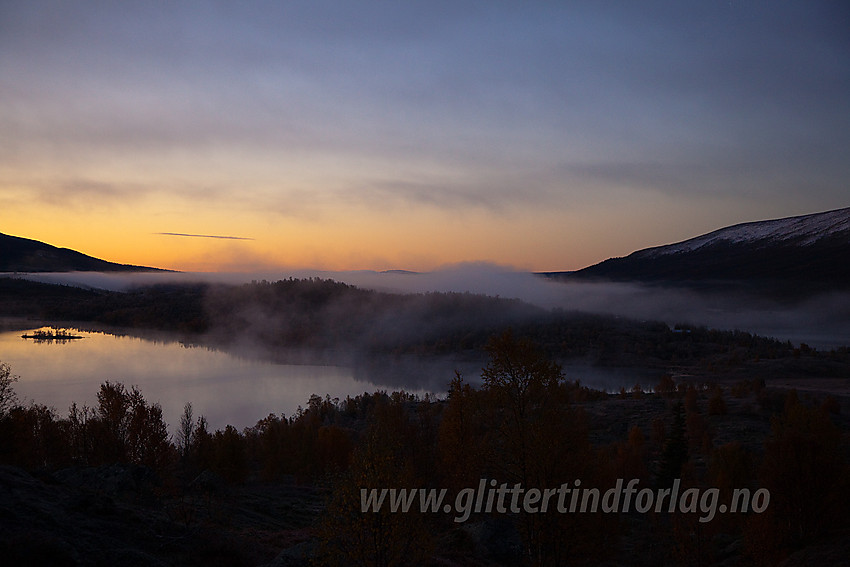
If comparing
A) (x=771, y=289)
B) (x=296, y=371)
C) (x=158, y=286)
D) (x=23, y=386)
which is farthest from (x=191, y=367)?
(x=771, y=289)

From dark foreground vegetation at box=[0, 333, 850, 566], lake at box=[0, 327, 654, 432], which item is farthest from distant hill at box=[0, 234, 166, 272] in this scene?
dark foreground vegetation at box=[0, 333, 850, 566]

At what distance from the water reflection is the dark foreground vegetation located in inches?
820

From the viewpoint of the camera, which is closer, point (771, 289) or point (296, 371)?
point (296, 371)

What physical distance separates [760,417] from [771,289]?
516ft

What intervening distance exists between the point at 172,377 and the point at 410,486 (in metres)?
77.8

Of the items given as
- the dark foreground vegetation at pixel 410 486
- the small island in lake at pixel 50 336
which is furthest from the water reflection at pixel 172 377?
the dark foreground vegetation at pixel 410 486

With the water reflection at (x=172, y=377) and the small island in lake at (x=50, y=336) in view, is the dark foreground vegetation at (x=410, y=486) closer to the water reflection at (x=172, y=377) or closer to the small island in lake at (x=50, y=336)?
the water reflection at (x=172, y=377)

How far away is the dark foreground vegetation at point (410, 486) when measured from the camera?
11.4m

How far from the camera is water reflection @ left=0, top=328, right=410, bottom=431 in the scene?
59.7 meters

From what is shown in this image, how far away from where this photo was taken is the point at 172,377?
7931 centimetres

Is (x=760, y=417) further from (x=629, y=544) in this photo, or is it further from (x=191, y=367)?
(x=191, y=367)

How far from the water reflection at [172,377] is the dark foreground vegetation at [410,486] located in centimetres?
2082

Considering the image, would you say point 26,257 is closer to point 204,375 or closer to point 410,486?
point 204,375

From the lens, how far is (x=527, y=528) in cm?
1296
